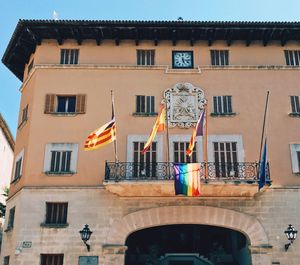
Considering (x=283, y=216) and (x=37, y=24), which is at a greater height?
(x=37, y=24)

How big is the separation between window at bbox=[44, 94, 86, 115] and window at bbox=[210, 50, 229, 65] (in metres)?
7.79

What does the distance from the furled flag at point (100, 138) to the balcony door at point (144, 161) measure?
2483mm

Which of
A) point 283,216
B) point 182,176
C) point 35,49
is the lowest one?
point 283,216

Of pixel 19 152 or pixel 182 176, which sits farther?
pixel 19 152

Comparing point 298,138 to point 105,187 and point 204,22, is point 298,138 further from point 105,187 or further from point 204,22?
point 105,187

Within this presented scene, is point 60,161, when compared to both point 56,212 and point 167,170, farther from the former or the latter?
point 167,170

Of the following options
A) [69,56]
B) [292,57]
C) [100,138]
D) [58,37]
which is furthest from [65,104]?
[292,57]

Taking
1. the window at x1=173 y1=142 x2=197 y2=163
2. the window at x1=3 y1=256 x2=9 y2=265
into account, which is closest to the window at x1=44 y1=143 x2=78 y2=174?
the window at x1=3 y1=256 x2=9 y2=265

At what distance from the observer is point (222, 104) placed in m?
23.3

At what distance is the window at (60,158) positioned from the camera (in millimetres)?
22000

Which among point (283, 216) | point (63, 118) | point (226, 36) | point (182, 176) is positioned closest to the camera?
point (182, 176)

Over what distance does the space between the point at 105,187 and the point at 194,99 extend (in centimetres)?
683

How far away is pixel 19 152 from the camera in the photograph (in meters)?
23.8

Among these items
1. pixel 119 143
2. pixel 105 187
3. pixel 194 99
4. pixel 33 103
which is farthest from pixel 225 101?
pixel 33 103
